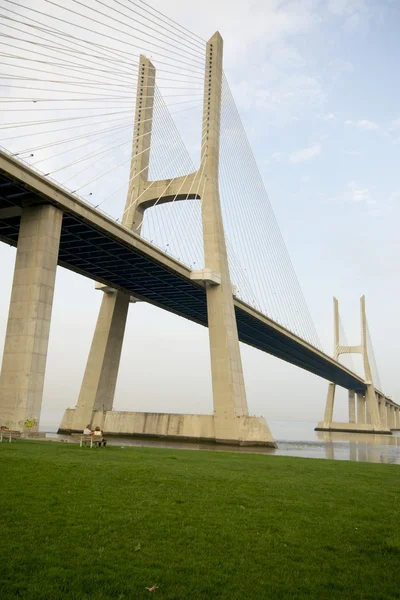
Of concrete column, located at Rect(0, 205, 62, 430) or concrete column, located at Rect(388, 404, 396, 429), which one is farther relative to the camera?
concrete column, located at Rect(388, 404, 396, 429)

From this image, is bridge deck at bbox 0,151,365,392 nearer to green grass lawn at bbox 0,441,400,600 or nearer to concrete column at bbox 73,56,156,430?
concrete column at bbox 73,56,156,430

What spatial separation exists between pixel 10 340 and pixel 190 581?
22232mm

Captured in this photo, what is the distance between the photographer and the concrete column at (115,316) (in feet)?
132

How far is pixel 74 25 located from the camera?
24578mm

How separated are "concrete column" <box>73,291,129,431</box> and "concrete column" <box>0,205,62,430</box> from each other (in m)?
15.1

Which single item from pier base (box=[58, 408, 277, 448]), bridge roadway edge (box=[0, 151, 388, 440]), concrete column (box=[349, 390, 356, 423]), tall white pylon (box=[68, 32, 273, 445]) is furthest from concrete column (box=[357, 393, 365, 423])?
pier base (box=[58, 408, 277, 448])

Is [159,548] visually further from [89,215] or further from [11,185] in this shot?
[89,215]

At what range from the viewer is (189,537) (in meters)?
→ 6.69

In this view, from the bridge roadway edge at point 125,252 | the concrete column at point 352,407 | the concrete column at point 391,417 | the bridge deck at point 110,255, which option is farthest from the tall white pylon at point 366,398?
the bridge deck at point 110,255

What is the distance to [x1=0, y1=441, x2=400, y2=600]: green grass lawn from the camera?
508 centimetres

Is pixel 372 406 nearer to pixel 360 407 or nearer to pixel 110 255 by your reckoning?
pixel 360 407

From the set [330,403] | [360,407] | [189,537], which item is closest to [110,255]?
[189,537]

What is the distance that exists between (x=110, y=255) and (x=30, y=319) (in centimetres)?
1094

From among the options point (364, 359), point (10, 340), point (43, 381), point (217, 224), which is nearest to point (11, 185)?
point (10, 340)
